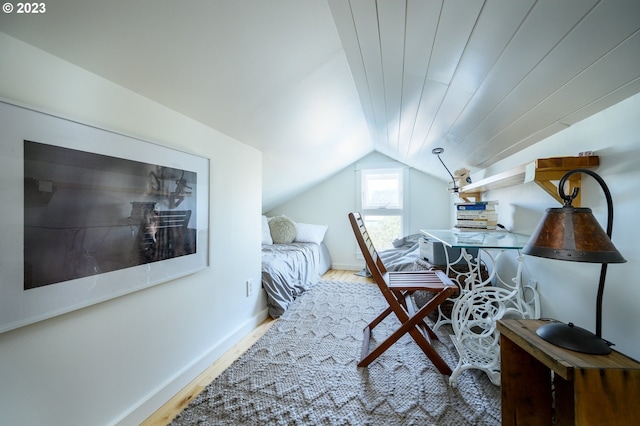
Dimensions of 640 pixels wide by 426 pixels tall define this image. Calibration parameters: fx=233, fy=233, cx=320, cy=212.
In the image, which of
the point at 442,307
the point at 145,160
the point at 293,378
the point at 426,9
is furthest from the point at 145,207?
the point at 442,307

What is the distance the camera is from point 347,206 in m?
4.02

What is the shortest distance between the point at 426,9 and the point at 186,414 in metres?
1.98

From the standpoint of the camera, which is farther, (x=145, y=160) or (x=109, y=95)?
(x=145, y=160)

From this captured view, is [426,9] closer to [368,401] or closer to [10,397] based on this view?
[368,401]

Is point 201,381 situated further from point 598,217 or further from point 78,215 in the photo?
point 598,217

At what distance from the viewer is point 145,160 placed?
1097 millimetres

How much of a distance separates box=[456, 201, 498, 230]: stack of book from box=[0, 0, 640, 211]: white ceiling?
16.2 inches

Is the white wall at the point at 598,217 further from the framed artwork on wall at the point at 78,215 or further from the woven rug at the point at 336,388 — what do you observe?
the framed artwork on wall at the point at 78,215

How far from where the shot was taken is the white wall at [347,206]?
3678mm

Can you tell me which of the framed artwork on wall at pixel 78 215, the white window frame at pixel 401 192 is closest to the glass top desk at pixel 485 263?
the framed artwork on wall at pixel 78 215

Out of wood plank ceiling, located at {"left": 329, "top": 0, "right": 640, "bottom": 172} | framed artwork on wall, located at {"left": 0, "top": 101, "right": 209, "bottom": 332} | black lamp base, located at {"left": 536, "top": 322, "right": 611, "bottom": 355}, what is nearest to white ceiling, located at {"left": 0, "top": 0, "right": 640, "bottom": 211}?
wood plank ceiling, located at {"left": 329, "top": 0, "right": 640, "bottom": 172}

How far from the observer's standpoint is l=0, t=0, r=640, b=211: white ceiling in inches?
27.5

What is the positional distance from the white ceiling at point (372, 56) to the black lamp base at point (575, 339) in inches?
31.9

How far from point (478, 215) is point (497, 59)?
138cm
